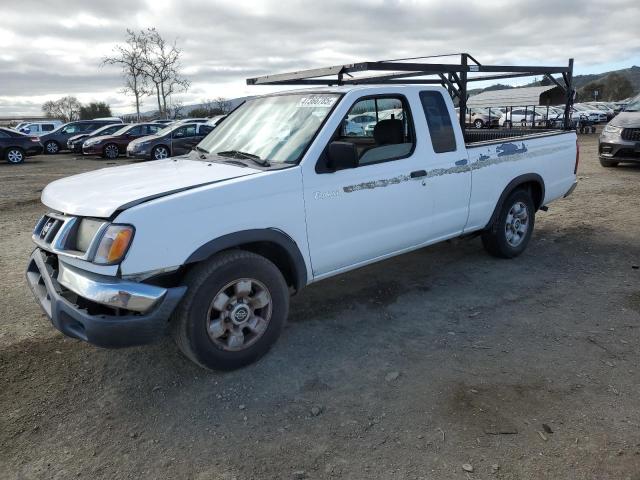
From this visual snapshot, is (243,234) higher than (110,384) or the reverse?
higher

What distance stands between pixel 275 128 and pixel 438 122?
1.52m

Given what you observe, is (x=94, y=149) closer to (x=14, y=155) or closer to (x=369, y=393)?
(x=14, y=155)

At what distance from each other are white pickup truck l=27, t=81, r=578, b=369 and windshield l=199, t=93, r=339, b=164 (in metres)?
0.01

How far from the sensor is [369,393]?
3.21 meters

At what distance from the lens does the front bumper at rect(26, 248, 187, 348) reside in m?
2.88

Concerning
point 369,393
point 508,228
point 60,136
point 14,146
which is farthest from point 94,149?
point 369,393

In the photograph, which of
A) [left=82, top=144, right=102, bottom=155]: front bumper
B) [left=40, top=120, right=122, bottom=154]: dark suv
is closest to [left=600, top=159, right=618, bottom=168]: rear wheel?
[left=82, top=144, right=102, bottom=155]: front bumper

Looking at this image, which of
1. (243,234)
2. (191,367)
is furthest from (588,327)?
(191,367)

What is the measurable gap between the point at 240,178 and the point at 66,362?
187cm

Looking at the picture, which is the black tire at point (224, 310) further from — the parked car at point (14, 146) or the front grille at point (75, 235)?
the parked car at point (14, 146)

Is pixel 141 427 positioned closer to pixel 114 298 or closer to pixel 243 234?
pixel 114 298

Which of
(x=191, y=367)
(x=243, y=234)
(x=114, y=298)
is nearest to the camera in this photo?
(x=114, y=298)

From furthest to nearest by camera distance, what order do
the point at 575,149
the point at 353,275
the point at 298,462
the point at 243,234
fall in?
the point at 575,149 → the point at 353,275 → the point at 243,234 → the point at 298,462

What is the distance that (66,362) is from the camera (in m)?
3.69
